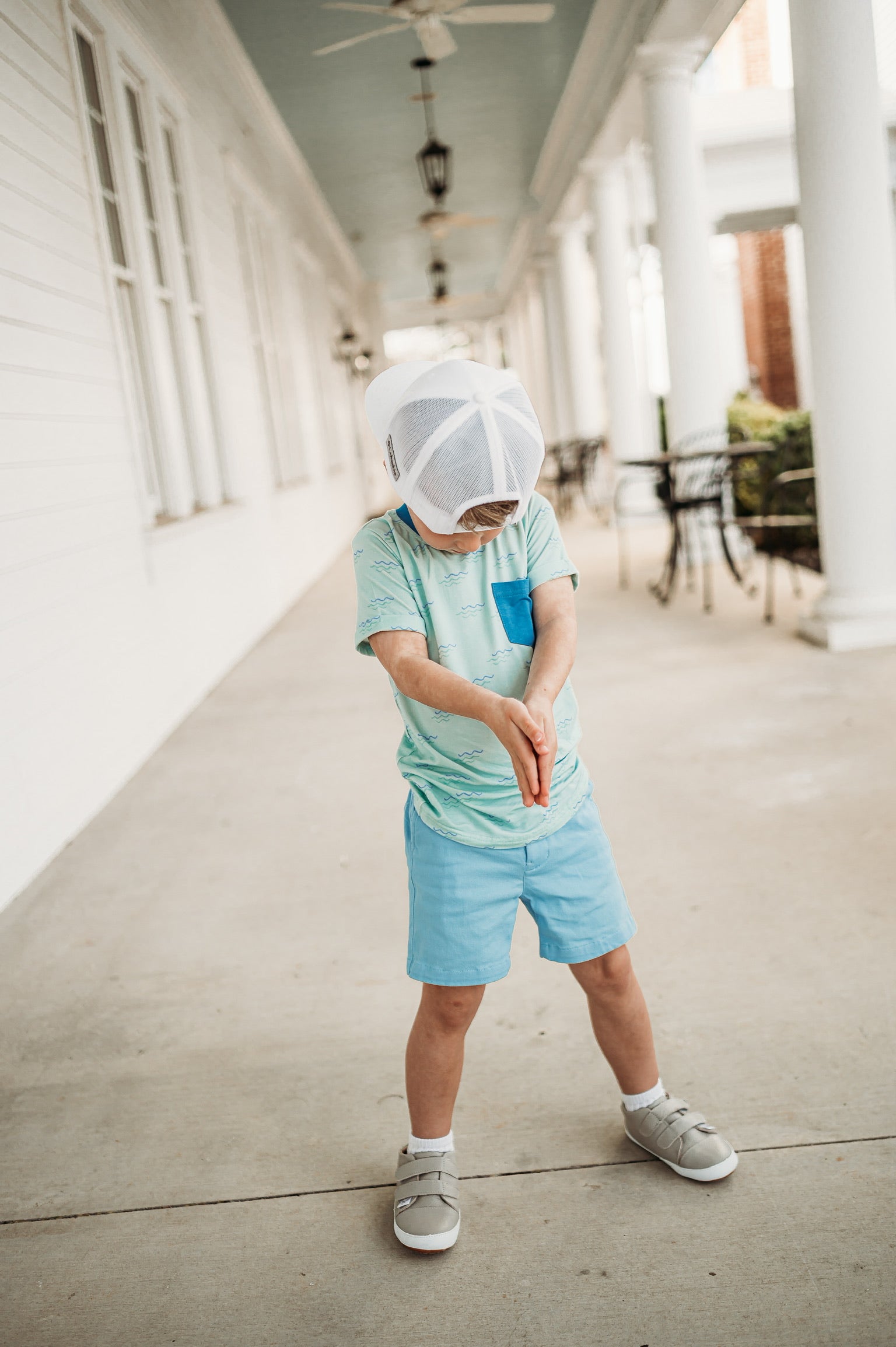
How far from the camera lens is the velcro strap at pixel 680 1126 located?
150 cm

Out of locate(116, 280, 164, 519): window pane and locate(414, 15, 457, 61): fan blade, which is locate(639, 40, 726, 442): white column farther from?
locate(116, 280, 164, 519): window pane

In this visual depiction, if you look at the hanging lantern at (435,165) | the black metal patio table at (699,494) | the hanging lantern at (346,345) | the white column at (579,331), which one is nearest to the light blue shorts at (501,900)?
the black metal patio table at (699,494)

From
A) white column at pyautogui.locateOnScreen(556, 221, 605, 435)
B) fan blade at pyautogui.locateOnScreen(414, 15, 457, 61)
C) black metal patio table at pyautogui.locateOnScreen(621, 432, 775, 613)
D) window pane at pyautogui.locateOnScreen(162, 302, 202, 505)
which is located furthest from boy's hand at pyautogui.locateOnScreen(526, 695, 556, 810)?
white column at pyautogui.locateOnScreen(556, 221, 605, 435)

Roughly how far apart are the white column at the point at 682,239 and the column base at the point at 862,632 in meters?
3.01

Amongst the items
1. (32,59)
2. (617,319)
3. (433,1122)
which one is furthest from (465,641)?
(617,319)

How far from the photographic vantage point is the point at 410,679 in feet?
4.27

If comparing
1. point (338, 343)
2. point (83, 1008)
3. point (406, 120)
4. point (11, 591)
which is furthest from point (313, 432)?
point (83, 1008)

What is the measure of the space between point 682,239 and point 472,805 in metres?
6.46

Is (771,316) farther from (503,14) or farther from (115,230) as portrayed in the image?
(115,230)

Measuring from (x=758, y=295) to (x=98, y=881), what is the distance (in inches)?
625

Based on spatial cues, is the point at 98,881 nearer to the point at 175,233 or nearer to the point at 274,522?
the point at 175,233

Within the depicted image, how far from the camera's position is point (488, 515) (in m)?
1.22

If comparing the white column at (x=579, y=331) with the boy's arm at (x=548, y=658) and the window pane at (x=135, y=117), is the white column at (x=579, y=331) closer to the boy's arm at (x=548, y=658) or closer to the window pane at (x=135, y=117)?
the window pane at (x=135, y=117)

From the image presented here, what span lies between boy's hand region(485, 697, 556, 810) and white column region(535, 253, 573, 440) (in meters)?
12.1
